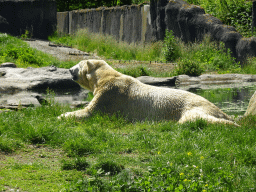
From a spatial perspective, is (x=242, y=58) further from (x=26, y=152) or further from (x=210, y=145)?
(x=26, y=152)

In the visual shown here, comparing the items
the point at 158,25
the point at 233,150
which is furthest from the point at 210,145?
the point at 158,25

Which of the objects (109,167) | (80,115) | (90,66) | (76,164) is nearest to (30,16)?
(90,66)

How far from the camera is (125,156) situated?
4.06 meters

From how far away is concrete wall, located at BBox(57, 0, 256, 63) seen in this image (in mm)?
15328

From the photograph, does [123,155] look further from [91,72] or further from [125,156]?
[91,72]

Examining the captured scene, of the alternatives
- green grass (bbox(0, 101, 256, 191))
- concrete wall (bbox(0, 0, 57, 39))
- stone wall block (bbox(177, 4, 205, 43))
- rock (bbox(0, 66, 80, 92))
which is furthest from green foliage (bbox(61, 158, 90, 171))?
concrete wall (bbox(0, 0, 57, 39))

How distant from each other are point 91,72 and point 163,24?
12.9 meters

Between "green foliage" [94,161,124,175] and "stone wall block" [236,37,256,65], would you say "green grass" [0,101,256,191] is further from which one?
"stone wall block" [236,37,256,65]

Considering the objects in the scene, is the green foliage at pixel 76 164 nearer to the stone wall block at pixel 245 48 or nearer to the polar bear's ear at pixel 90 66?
the polar bear's ear at pixel 90 66

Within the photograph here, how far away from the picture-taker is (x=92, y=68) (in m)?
6.58

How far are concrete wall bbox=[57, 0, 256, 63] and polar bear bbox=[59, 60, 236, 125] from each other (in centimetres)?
989

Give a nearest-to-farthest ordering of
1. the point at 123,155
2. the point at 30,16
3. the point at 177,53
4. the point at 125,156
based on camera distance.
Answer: the point at 125,156
the point at 123,155
the point at 177,53
the point at 30,16

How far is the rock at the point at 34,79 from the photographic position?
962cm

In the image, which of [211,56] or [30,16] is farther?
[30,16]
